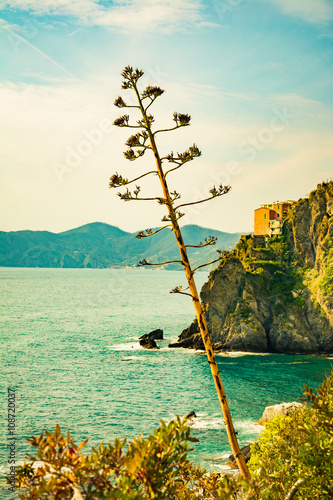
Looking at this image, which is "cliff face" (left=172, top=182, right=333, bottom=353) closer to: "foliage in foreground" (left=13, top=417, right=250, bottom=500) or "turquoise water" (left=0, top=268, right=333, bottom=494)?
"turquoise water" (left=0, top=268, right=333, bottom=494)

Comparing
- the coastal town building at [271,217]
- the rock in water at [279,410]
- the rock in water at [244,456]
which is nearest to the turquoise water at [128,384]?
the rock in water at [244,456]

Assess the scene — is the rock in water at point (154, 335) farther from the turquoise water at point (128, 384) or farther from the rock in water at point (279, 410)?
the rock in water at point (279, 410)

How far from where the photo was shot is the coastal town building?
271 ft

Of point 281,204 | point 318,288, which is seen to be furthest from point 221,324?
point 281,204

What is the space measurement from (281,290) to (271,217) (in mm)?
16520

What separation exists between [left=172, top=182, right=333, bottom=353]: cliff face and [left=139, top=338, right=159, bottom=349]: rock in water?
406 centimetres

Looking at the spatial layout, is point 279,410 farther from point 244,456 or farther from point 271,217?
point 271,217

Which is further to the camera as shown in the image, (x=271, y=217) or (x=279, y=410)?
(x=271, y=217)

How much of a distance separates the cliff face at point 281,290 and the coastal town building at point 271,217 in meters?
2.61

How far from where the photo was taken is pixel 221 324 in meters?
77.1

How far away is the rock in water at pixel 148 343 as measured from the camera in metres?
78.3

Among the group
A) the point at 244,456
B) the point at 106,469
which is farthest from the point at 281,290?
the point at 106,469

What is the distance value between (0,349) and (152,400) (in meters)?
42.0

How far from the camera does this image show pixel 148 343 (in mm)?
79188
